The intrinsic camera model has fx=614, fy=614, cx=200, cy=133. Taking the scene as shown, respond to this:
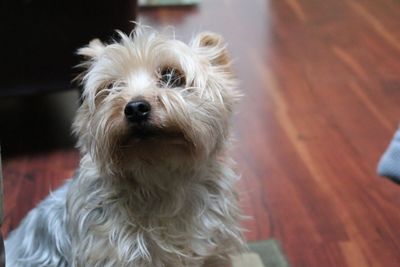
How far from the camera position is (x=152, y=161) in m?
1.29

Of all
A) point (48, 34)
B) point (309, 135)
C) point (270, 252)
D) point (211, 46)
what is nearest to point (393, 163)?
point (211, 46)

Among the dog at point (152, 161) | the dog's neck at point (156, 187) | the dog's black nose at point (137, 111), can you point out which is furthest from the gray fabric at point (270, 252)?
the dog's black nose at point (137, 111)

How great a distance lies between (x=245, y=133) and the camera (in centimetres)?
252

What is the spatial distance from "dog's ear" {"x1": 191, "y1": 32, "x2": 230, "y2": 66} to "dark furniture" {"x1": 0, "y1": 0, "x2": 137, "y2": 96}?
34.1 inches

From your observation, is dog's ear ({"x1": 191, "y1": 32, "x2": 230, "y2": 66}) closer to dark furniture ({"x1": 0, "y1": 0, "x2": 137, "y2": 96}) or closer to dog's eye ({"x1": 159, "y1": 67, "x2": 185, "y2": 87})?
dog's eye ({"x1": 159, "y1": 67, "x2": 185, "y2": 87})

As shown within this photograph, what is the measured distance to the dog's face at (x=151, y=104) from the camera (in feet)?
3.98

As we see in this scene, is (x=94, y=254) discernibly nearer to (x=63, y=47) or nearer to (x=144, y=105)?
(x=144, y=105)

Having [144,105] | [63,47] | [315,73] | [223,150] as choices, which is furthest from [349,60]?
[144,105]

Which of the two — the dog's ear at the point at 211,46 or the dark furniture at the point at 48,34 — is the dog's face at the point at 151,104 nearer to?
the dog's ear at the point at 211,46

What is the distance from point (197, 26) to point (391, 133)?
4.72 ft

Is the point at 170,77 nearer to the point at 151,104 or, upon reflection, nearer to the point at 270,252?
the point at 151,104

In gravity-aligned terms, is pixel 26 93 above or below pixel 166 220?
below

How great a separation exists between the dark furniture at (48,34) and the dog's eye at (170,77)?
952mm

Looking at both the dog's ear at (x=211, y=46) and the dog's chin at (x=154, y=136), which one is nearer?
the dog's chin at (x=154, y=136)
